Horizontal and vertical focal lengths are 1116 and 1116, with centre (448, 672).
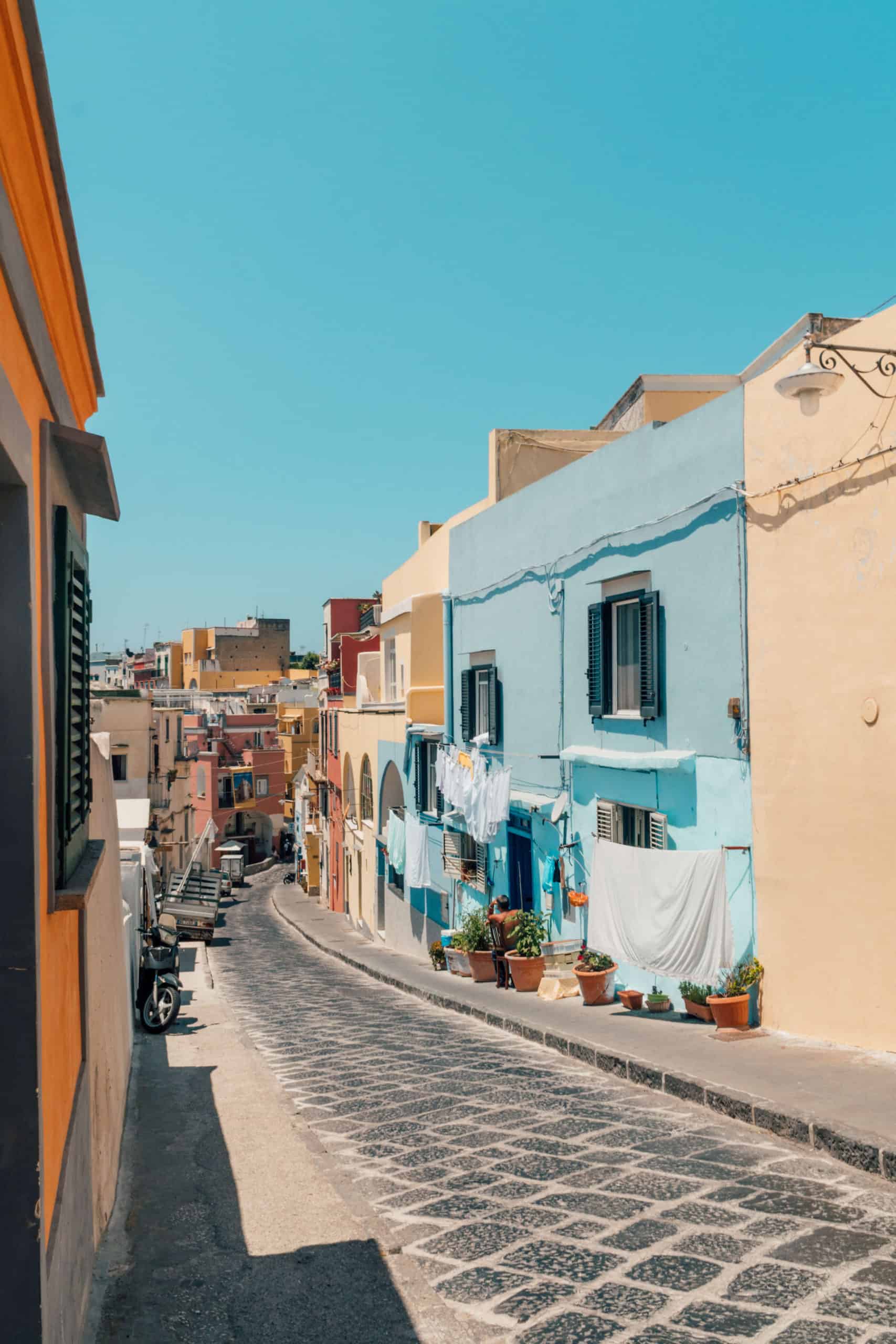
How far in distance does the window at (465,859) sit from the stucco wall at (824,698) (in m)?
8.35

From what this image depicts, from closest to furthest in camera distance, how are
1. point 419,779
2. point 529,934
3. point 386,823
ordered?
point 529,934, point 419,779, point 386,823

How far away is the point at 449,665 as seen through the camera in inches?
753

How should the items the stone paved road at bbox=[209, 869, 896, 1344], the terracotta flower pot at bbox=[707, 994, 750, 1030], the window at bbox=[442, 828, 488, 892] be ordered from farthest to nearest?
1. the window at bbox=[442, 828, 488, 892]
2. the terracotta flower pot at bbox=[707, 994, 750, 1030]
3. the stone paved road at bbox=[209, 869, 896, 1344]

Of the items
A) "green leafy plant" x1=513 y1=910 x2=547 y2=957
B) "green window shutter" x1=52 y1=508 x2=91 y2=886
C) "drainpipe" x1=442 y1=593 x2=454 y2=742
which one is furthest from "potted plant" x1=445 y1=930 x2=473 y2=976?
"green window shutter" x1=52 y1=508 x2=91 y2=886

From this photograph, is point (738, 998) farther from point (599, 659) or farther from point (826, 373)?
point (826, 373)

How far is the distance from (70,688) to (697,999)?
25.9 ft

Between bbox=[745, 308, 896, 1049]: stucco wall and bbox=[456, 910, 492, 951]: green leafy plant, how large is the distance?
5.88 meters

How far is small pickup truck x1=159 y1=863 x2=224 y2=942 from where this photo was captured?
3241 centimetres

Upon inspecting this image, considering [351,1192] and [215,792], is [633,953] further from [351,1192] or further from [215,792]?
[215,792]

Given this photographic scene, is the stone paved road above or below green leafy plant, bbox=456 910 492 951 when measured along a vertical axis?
above

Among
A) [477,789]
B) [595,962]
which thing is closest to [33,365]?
[595,962]

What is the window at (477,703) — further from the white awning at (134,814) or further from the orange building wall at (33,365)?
the orange building wall at (33,365)

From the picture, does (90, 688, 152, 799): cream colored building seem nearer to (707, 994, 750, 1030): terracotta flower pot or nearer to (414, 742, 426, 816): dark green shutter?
(414, 742, 426, 816): dark green shutter

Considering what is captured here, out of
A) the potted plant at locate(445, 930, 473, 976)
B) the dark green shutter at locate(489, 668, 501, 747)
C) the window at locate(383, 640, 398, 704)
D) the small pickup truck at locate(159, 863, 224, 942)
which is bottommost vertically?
the small pickup truck at locate(159, 863, 224, 942)
